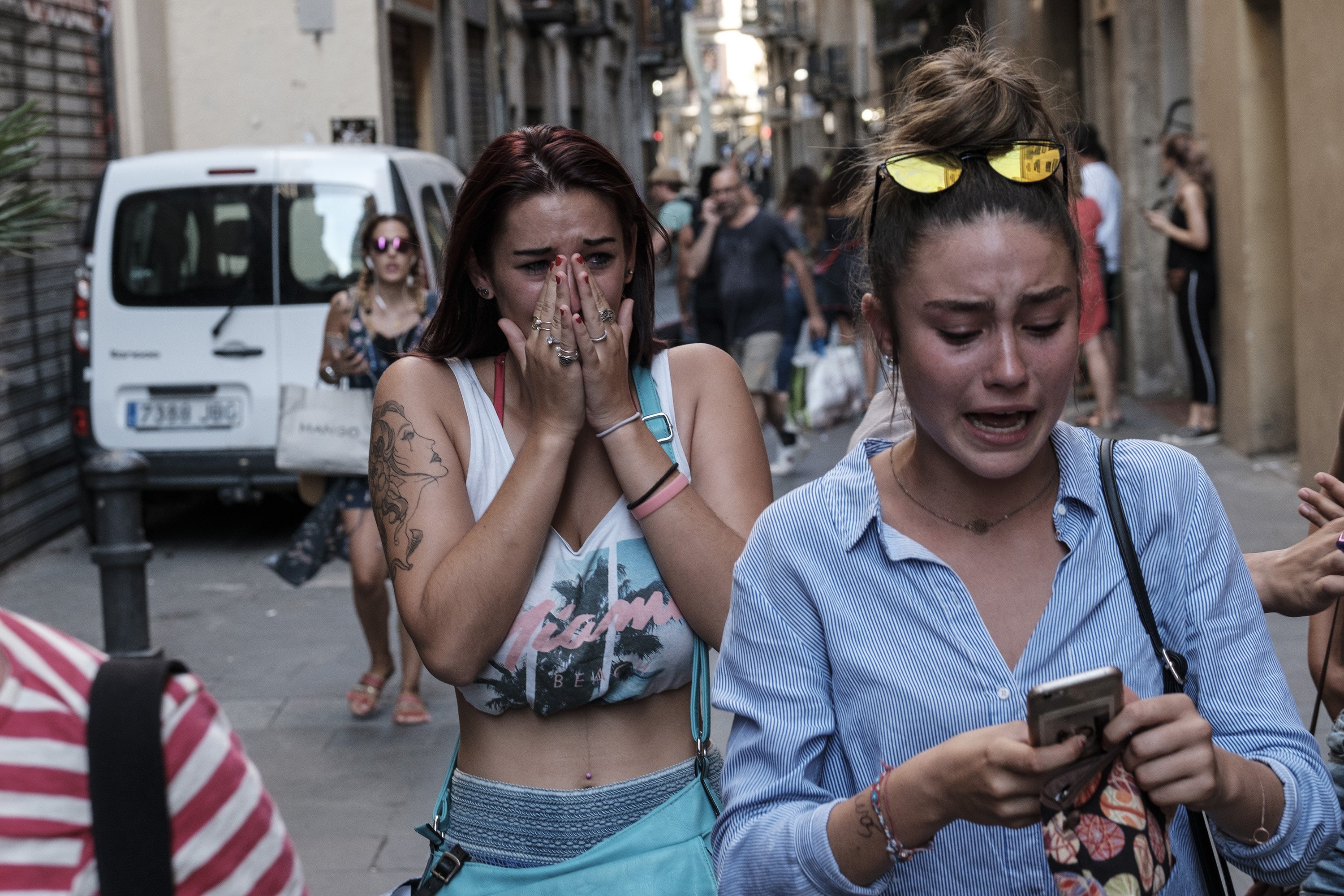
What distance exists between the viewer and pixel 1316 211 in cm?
840

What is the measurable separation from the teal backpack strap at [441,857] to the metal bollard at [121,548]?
119 inches

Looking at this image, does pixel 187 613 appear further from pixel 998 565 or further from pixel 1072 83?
pixel 1072 83

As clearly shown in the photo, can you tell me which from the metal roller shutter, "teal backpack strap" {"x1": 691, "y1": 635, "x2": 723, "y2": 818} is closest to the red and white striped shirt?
"teal backpack strap" {"x1": 691, "y1": 635, "x2": 723, "y2": 818}

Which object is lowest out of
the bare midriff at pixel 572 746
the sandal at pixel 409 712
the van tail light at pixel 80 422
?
the sandal at pixel 409 712

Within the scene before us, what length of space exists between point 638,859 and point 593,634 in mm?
324

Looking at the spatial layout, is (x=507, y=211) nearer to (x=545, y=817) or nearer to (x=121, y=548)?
(x=545, y=817)

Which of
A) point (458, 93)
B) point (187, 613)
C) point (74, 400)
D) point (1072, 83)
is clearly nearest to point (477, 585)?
point (187, 613)

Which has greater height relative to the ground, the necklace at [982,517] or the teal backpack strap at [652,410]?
the teal backpack strap at [652,410]

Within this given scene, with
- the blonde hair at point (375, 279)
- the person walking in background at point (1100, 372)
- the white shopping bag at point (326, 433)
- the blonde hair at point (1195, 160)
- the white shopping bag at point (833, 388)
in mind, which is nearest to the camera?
the white shopping bag at point (326, 433)

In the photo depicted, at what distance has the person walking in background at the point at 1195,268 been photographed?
10164 mm

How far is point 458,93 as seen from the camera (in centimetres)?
1878

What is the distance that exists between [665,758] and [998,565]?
2.52 feet

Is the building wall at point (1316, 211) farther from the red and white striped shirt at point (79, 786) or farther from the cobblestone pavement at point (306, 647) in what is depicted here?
the red and white striped shirt at point (79, 786)

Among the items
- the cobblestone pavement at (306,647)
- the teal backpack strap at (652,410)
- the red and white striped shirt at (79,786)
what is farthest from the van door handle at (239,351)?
the red and white striped shirt at (79,786)
